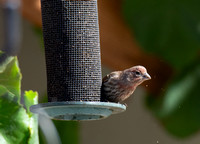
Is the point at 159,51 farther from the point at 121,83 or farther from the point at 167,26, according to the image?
the point at 121,83

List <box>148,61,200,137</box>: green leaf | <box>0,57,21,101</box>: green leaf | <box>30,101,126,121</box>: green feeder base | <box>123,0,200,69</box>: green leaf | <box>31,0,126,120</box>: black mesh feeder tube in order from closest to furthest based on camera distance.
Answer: <box>0,57,21,101</box>: green leaf → <box>30,101,126,121</box>: green feeder base → <box>31,0,126,120</box>: black mesh feeder tube → <box>123,0,200,69</box>: green leaf → <box>148,61,200,137</box>: green leaf

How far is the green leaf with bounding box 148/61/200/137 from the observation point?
7090 mm

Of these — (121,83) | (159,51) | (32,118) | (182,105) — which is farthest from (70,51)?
(182,105)

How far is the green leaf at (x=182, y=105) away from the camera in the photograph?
709 centimetres

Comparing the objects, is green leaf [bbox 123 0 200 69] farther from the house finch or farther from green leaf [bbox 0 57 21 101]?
green leaf [bbox 0 57 21 101]

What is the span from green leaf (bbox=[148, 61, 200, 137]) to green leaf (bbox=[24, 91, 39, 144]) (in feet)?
12.0

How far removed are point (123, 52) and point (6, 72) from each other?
3677mm

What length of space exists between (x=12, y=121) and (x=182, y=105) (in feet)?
13.8

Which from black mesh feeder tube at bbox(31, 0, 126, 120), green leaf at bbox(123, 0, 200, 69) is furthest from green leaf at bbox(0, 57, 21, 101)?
green leaf at bbox(123, 0, 200, 69)

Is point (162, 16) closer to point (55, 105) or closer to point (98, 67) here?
point (98, 67)

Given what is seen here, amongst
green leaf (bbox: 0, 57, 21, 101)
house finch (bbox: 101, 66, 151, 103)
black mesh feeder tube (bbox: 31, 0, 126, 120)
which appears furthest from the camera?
house finch (bbox: 101, 66, 151, 103)

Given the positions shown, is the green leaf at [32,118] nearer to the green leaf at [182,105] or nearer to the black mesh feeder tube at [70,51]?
the black mesh feeder tube at [70,51]

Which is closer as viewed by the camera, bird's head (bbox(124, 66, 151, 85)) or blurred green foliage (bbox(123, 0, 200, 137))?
bird's head (bbox(124, 66, 151, 85))

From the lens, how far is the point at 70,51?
4.32 meters
